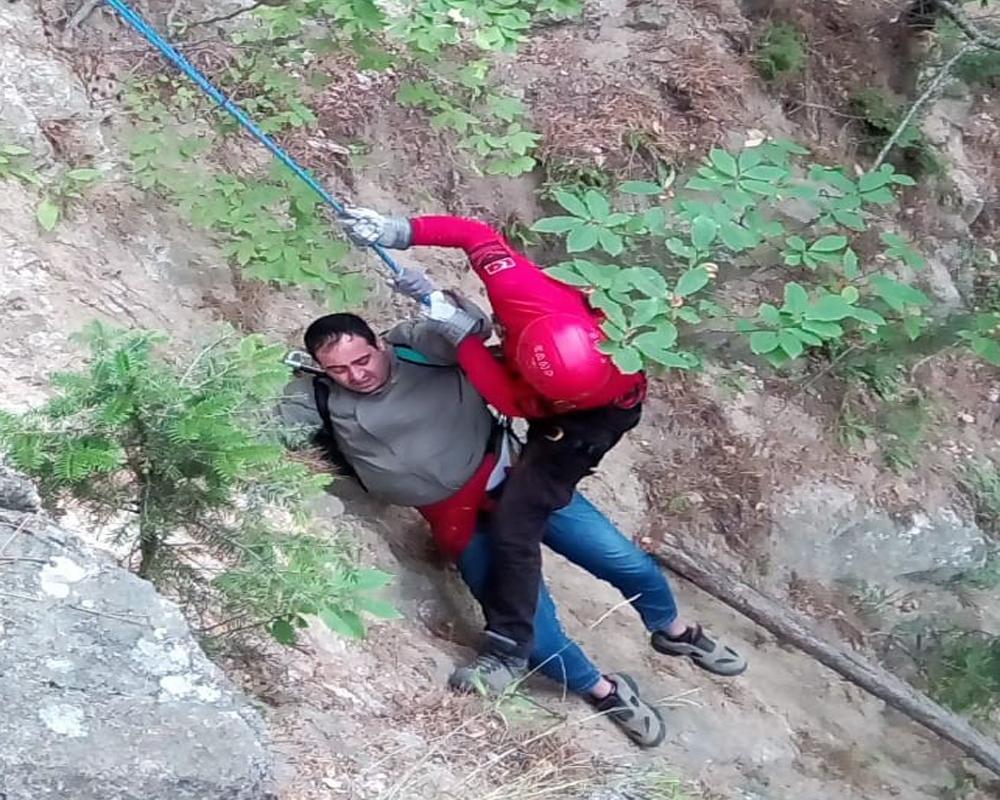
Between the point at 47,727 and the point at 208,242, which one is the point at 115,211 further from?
the point at 47,727

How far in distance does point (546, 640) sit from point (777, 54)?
4.56 m

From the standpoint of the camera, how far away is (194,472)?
2.85 meters

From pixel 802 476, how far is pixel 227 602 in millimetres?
4828

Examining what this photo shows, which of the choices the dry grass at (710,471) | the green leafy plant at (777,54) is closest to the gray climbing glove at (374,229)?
the dry grass at (710,471)

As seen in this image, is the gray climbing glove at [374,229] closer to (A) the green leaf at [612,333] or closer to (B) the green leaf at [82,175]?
(A) the green leaf at [612,333]

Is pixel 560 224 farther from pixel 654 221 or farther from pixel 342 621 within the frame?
pixel 342 621

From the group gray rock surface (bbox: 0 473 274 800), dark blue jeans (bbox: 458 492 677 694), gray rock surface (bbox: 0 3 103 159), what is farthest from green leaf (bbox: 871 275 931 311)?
gray rock surface (bbox: 0 3 103 159)

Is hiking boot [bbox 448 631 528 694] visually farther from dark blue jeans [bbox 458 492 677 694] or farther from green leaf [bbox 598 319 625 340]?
green leaf [bbox 598 319 625 340]

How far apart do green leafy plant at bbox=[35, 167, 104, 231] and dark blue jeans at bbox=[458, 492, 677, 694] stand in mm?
2042

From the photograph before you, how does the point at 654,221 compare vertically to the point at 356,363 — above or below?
above

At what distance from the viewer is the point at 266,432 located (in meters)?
3.11

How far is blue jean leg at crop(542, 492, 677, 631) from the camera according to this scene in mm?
4805

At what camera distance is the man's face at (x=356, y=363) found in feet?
13.7

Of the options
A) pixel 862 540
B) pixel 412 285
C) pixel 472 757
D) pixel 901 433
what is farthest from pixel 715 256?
pixel 901 433
